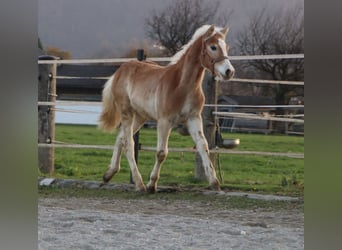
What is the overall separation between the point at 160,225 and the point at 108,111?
1.27 metres

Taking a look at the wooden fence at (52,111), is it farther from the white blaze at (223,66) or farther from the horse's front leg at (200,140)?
the white blaze at (223,66)

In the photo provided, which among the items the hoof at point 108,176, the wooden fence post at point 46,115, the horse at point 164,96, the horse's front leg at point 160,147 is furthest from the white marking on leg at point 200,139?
the wooden fence post at point 46,115

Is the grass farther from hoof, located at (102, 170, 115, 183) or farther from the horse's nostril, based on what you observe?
the horse's nostril

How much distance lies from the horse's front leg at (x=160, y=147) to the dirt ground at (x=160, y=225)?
175 mm

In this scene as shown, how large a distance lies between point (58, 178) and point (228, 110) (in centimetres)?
122

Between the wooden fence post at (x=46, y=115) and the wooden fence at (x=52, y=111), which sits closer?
the wooden fence at (x=52, y=111)

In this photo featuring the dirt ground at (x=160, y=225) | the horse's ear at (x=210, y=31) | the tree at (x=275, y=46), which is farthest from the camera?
the tree at (x=275, y=46)

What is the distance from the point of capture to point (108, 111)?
10.7 ft

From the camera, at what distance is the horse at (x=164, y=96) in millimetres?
2713

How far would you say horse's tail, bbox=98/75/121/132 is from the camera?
3244 millimetres

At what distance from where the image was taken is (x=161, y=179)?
3473mm

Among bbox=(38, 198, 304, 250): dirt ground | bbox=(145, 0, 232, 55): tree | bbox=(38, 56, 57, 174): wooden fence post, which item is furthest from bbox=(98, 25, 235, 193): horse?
bbox=(38, 56, 57, 174): wooden fence post

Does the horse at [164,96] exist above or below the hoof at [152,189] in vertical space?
above
